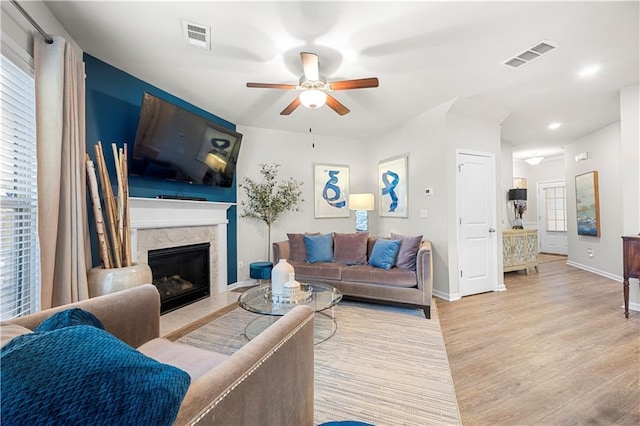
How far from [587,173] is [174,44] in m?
6.88

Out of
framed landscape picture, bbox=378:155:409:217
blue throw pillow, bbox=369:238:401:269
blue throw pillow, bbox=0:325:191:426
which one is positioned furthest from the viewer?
framed landscape picture, bbox=378:155:409:217

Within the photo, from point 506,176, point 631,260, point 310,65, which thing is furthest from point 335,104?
point 506,176

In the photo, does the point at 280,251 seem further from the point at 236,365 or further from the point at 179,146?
the point at 236,365

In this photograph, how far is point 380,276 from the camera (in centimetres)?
322

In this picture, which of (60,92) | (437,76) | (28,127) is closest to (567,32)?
(437,76)

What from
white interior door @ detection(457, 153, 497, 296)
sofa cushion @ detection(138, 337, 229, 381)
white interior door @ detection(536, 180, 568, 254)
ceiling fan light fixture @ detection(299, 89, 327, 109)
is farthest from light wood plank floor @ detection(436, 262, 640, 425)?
white interior door @ detection(536, 180, 568, 254)

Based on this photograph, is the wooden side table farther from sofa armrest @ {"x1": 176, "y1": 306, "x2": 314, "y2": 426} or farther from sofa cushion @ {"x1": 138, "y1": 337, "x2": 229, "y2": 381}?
sofa cushion @ {"x1": 138, "y1": 337, "x2": 229, "y2": 381}

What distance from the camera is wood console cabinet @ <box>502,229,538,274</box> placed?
16.1 feet

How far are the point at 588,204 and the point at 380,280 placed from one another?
187 inches

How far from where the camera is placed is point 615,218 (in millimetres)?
4512

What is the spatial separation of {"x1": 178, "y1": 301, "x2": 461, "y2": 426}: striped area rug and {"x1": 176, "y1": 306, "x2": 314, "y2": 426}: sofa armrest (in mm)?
580

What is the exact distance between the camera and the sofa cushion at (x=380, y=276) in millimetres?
3109

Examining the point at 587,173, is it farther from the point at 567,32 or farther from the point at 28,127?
the point at 28,127

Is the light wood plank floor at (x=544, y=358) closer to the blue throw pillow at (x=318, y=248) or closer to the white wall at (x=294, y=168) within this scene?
the blue throw pillow at (x=318, y=248)
